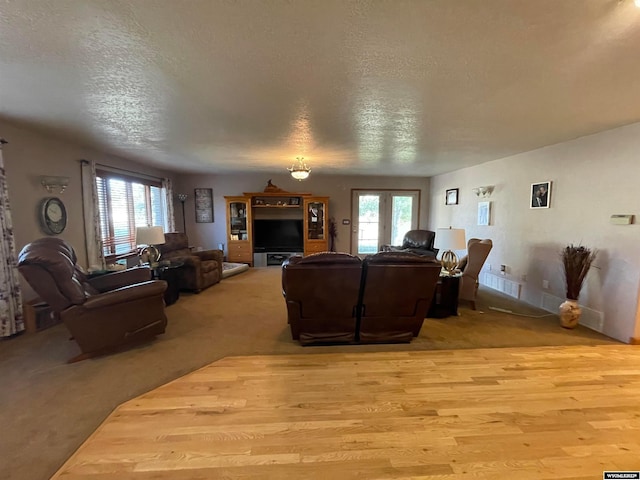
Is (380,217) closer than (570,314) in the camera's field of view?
No

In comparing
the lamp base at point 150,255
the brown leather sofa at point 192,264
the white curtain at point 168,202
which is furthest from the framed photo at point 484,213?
the white curtain at point 168,202

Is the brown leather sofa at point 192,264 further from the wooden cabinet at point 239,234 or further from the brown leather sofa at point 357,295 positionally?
the brown leather sofa at point 357,295

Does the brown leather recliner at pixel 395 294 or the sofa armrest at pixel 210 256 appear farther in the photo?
the sofa armrest at pixel 210 256

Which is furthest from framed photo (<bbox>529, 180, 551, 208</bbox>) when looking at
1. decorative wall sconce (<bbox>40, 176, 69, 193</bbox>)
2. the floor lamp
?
the floor lamp

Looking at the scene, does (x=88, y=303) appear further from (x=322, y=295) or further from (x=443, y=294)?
(x=443, y=294)

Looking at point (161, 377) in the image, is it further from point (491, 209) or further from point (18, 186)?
point (491, 209)

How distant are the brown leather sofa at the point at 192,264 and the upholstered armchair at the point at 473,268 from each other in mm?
4222

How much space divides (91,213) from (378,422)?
4.88 meters

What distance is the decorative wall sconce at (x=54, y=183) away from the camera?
3695 mm

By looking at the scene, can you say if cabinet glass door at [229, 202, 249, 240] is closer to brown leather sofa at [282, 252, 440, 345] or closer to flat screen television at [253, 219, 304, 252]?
flat screen television at [253, 219, 304, 252]

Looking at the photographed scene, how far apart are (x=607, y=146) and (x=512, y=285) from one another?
2379mm

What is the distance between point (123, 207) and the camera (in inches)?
217

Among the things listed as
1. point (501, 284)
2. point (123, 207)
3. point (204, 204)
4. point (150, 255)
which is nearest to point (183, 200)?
point (204, 204)

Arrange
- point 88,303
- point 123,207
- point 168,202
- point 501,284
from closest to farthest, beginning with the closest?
point 88,303 < point 501,284 < point 123,207 < point 168,202
